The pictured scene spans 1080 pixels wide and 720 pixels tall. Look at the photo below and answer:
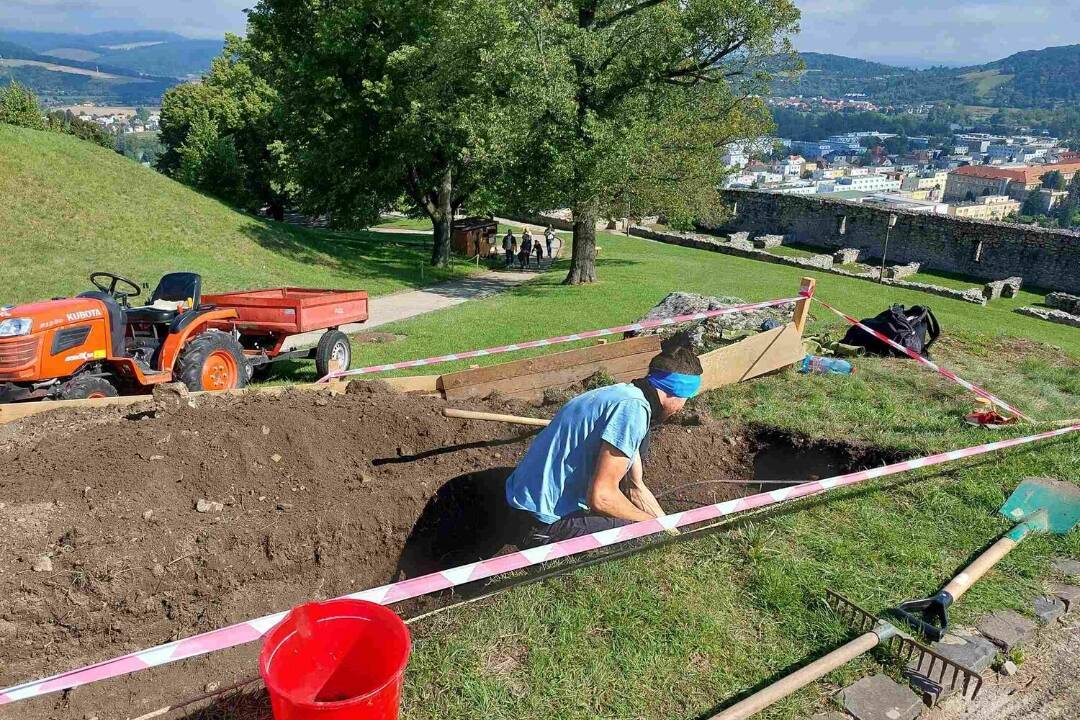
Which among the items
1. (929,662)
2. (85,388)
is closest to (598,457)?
(929,662)

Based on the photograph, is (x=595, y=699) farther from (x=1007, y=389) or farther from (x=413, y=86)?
(x=413, y=86)

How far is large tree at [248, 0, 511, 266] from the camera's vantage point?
1650cm

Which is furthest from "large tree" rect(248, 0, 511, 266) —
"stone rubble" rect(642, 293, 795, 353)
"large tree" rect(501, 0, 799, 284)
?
"stone rubble" rect(642, 293, 795, 353)

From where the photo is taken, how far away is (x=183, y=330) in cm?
786

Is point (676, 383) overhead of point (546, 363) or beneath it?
overhead

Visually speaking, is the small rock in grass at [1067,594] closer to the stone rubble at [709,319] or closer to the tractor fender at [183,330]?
the stone rubble at [709,319]

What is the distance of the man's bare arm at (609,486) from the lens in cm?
383

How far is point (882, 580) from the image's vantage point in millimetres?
4133

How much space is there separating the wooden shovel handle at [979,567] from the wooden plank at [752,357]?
11.1ft

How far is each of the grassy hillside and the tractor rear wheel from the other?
670 centimetres

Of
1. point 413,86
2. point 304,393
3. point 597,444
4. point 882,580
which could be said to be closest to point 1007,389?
point 882,580

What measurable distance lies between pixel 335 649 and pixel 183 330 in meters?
6.24

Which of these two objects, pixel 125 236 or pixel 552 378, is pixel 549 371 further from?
pixel 125 236

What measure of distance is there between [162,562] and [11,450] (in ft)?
7.24
